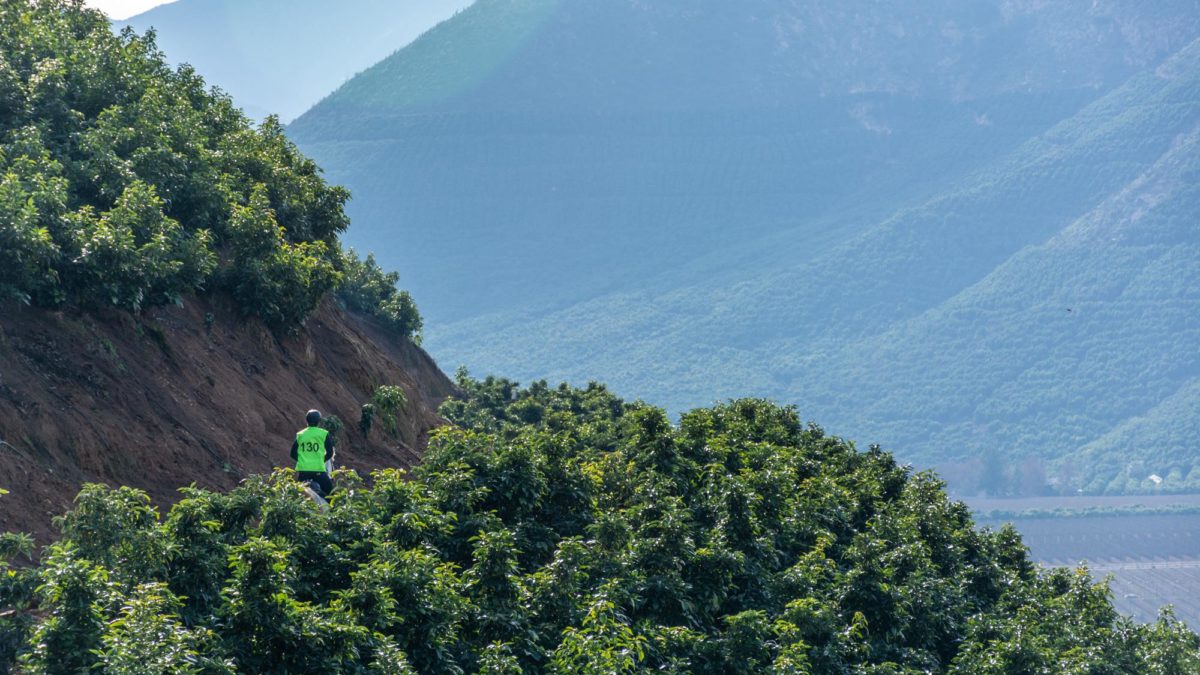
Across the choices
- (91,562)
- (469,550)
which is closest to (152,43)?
(469,550)

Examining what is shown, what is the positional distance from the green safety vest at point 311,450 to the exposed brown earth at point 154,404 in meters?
2.36

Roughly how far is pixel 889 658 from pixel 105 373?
15.5 metres

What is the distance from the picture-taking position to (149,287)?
30.0 metres

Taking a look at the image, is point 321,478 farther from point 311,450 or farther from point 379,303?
point 379,303

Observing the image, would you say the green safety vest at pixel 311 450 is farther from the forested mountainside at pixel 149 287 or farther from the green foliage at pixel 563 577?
the forested mountainside at pixel 149 287

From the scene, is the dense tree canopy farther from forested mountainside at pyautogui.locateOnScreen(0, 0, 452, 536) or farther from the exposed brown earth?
the exposed brown earth

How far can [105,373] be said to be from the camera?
29094 millimetres

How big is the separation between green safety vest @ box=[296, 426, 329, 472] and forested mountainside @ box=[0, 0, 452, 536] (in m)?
2.51

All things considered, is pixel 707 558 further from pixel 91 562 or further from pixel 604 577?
pixel 91 562

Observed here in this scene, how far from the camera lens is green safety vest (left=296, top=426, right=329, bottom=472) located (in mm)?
27594

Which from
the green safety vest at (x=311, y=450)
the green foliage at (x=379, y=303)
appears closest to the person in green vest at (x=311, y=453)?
the green safety vest at (x=311, y=450)

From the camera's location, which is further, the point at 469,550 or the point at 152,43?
A: the point at 152,43

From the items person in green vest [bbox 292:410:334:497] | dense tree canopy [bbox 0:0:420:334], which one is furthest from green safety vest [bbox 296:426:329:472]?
dense tree canopy [bbox 0:0:420:334]

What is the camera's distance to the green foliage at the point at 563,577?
19656 millimetres
